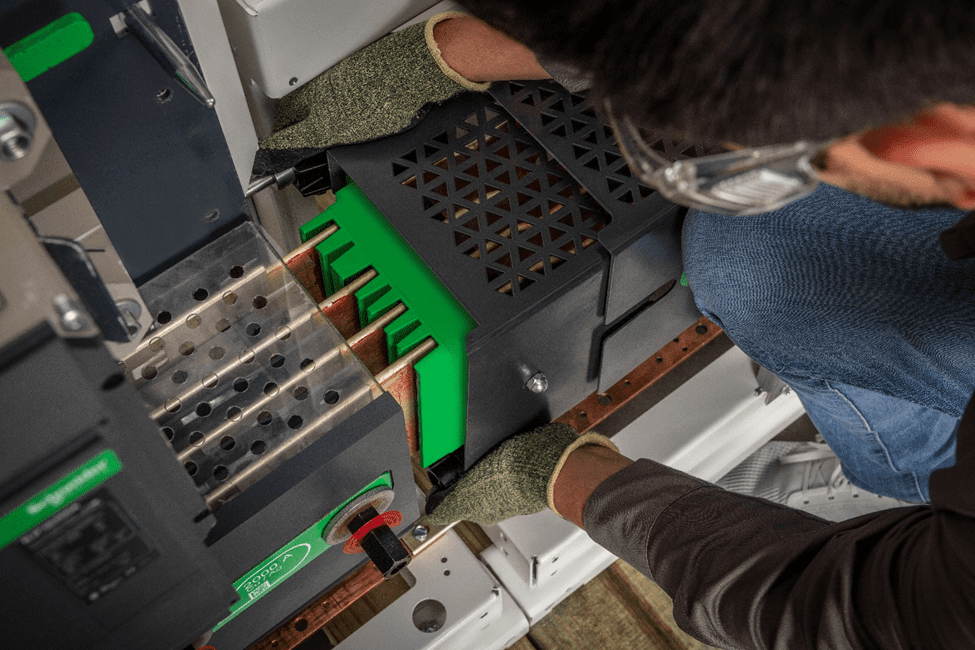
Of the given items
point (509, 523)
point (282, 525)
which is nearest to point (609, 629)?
point (509, 523)

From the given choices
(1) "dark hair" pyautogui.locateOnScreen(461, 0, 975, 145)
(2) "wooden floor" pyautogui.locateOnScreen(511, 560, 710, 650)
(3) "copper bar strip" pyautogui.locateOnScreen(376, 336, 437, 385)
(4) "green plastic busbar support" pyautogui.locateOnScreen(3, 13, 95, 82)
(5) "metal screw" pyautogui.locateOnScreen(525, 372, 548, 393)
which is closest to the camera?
(1) "dark hair" pyautogui.locateOnScreen(461, 0, 975, 145)

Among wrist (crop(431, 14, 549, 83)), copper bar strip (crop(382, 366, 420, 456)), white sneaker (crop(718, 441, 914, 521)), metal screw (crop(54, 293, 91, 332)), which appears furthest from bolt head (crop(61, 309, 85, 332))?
white sneaker (crop(718, 441, 914, 521))

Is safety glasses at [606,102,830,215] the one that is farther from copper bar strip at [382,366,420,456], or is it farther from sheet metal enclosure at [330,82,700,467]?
copper bar strip at [382,366,420,456]

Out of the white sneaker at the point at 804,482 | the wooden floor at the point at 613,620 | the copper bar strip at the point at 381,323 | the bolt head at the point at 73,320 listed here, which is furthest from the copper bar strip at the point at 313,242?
the white sneaker at the point at 804,482

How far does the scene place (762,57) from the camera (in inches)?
15.6

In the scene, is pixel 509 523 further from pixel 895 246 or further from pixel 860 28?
pixel 860 28

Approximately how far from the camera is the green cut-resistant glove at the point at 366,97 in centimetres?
86

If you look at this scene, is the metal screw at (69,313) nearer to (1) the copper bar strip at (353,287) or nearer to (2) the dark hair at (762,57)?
(2) the dark hair at (762,57)

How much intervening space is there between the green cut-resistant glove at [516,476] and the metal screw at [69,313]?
61cm

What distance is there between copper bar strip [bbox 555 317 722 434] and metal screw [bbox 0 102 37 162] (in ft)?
2.44

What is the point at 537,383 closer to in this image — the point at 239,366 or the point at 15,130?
the point at 239,366

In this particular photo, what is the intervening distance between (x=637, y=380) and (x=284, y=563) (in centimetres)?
53

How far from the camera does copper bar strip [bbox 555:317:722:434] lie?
1095 mm

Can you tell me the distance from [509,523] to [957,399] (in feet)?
1.70
